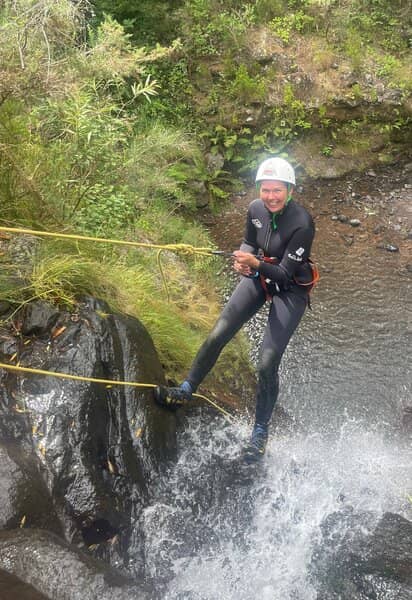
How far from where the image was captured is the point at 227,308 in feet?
13.3

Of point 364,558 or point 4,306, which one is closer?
point 364,558

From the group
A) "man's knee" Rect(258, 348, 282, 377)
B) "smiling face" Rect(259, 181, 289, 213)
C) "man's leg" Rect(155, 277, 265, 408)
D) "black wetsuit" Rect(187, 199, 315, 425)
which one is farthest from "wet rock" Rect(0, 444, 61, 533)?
"smiling face" Rect(259, 181, 289, 213)

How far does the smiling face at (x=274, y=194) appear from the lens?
3574 millimetres

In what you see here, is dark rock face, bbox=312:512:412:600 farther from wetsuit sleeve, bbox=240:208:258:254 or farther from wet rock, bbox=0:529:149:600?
wetsuit sleeve, bbox=240:208:258:254

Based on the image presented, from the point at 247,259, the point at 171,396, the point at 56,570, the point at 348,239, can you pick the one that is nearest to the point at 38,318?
the point at 171,396

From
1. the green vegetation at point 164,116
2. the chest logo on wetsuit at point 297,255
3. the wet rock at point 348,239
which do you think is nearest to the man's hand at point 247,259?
the chest logo on wetsuit at point 297,255

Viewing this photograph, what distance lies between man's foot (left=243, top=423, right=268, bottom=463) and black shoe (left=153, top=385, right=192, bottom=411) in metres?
0.60

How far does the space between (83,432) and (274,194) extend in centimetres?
204

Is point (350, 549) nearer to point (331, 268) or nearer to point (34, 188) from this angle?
point (34, 188)

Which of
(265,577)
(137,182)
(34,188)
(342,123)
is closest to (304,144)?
(342,123)

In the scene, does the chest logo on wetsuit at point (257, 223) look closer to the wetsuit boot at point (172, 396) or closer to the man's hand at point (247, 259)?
the man's hand at point (247, 259)

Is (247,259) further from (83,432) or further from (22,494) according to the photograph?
(22,494)

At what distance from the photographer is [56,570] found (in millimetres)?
2541

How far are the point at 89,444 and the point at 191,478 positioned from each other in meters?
0.87
